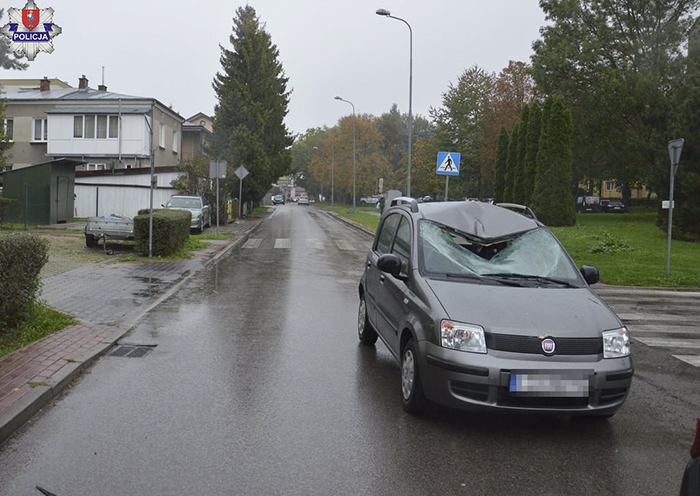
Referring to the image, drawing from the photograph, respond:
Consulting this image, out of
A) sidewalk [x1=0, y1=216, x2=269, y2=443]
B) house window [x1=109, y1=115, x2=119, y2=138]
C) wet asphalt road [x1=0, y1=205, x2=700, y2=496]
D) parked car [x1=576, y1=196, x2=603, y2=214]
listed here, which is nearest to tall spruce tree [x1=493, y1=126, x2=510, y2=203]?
house window [x1=109, y1=115, x2=119, y2=138]

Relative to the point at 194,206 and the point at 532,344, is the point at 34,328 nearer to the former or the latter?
the point at 532,344

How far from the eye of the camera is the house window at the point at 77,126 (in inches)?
1570

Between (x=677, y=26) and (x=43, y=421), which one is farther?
(x=677, y=26)

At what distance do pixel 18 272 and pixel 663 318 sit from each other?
9.27 metres

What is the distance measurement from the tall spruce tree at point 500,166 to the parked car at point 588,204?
2316 centimetres

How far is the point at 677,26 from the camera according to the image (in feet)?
109

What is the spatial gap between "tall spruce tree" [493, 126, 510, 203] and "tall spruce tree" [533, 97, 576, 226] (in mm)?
8709

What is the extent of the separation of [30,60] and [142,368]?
10970mm

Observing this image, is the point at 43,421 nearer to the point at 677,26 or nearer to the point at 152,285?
the point at 152,285

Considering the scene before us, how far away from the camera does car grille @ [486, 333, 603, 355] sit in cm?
480

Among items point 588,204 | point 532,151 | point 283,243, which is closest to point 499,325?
point 283,243

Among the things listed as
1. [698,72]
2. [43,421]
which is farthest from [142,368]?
[698,72]

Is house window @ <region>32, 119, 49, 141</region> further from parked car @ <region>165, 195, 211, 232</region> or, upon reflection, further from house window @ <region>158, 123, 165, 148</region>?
parked car @ <region>165, 195, 211, 232</region>

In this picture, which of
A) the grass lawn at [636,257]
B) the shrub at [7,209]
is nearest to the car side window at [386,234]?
the grass lawn at [636,257]
